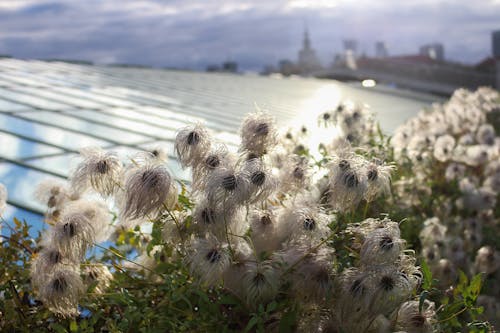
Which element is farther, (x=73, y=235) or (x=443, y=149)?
(x=443, y=149)

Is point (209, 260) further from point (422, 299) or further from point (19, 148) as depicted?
point (19, 148)

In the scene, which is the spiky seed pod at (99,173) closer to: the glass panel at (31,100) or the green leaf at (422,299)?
the green leaf at (422,299)

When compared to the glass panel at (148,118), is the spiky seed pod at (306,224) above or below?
above

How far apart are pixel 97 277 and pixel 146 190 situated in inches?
37.2

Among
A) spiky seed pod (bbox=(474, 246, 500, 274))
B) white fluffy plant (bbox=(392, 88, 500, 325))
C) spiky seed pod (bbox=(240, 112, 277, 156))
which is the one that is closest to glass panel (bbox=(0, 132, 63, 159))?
Answer: white fluffy plant (bbox=(392, 88, 500, 325))

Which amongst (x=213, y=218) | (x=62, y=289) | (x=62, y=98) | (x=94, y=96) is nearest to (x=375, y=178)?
(x=213, y=218)

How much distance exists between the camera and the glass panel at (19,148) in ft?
22.4

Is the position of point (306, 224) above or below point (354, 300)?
above

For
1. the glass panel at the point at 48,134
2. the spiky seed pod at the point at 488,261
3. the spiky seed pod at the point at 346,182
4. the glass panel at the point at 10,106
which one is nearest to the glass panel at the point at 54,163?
the glass panel at the point at 48,134

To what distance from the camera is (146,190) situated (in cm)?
240

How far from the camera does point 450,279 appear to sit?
524 centimetres

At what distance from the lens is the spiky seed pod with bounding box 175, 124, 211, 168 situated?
8.57 ft

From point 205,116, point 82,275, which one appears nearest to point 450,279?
point 82,275

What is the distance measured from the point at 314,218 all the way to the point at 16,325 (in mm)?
1732
